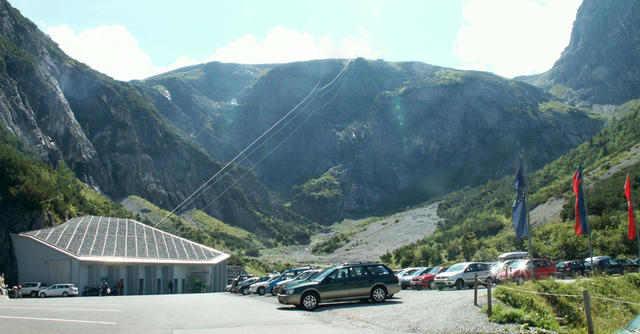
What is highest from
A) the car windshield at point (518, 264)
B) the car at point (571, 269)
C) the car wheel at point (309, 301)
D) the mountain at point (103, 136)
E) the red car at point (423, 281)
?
the mountain at point (103, 136)

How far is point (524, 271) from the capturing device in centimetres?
2556

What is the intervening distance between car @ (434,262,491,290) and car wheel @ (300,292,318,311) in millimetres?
11960

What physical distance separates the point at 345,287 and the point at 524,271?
1095cm

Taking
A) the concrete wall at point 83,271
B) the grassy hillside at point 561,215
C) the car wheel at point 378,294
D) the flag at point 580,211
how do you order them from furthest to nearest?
the grassy hillside at point 561,215
the concrete wall at point 83,271
the flag at point 580,211
the car wheel at point 378,294

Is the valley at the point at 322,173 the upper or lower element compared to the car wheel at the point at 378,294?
upper

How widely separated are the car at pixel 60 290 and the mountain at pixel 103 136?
187ft

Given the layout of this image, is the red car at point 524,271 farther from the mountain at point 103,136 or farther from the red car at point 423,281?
the mountain at point 103,136

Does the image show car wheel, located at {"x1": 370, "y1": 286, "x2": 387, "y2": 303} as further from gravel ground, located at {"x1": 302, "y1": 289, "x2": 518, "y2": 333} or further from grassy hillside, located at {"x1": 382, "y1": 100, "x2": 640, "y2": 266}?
grassy hillside, located at {"x1": 382, "y1": 100, "x2": 640, "y2": 266}

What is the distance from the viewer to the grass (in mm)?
13047

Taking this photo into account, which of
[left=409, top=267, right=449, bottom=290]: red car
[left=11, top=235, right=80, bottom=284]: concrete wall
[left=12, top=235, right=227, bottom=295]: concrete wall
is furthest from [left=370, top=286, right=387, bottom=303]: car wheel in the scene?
[left=11, top=235, right=80, bottom=284]: concrete wall

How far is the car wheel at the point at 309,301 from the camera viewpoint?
18.8 m

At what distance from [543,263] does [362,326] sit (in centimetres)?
1815

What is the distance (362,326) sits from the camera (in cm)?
1420

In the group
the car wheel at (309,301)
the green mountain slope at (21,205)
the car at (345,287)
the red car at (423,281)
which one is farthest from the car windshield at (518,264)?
the green mountain slope at (21,205)
